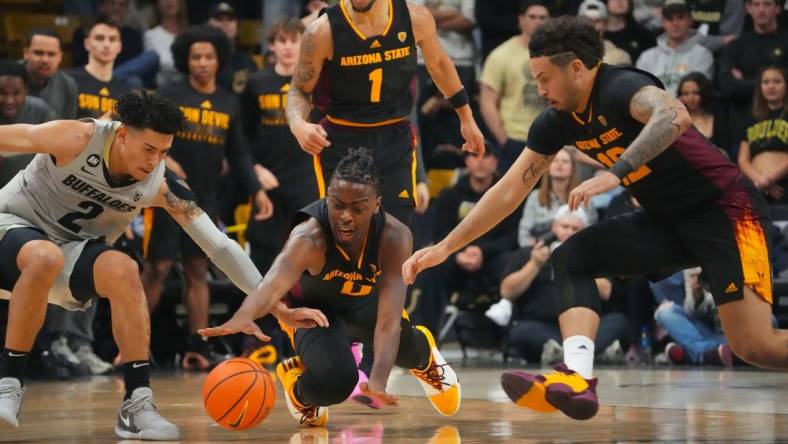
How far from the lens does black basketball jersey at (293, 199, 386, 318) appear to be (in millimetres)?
6379

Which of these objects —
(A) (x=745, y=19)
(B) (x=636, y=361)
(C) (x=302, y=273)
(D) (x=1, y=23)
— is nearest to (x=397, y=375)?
(B) (x=636, y=361)

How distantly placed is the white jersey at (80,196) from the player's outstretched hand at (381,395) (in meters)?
1.46

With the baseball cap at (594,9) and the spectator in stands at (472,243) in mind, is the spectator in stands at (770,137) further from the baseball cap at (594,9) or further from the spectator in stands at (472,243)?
the spectator in stands at (472,243)

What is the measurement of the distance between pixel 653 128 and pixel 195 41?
226 inches

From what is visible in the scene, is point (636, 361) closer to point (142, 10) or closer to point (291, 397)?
point (291, 397)

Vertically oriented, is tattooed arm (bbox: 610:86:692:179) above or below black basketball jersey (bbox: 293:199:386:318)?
above

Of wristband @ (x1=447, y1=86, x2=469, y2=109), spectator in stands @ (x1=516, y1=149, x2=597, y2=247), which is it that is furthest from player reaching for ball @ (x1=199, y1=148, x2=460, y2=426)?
spectator in stands @ (x1=516, y1=149, x2=597, y2=247)

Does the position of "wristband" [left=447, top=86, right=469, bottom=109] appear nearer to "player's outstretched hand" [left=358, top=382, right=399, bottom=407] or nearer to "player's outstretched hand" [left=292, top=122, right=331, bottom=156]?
→ "player's outstretched hand" [left=292, top=122, right=331, bottom=156]

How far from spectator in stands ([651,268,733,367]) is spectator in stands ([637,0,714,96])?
6.98ft

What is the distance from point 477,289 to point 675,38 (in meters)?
2.88

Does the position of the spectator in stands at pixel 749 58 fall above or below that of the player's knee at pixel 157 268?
above

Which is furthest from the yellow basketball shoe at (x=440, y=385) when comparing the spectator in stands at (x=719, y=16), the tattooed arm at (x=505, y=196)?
the spectator in stands at (x=719, y=16)

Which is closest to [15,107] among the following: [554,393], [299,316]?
[299,316]

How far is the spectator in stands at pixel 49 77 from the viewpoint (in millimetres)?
10156
